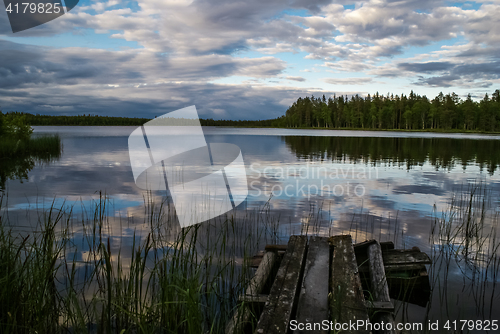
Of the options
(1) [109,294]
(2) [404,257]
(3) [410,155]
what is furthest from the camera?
(3) [410,155]

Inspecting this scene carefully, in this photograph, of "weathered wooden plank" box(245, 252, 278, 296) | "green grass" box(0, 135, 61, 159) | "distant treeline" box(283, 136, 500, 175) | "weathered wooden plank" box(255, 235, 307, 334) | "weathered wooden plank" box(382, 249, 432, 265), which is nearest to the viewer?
"weathered wooden plank" box(255, 235, 307, 334)

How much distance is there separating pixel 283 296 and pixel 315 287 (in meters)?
0.49

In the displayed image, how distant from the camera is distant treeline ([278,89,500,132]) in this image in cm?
9812

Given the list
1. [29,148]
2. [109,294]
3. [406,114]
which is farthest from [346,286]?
[406,114]

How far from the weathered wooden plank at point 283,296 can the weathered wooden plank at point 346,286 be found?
0.44 m

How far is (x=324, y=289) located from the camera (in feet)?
12.8

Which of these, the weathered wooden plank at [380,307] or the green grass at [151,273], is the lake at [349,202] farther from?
the weathered wooden plank at [380,307]

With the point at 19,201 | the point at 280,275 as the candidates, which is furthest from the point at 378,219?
the point at 19,201

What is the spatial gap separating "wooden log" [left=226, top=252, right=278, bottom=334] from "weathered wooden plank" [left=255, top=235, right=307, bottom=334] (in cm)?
17

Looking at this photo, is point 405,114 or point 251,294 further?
point 405,114

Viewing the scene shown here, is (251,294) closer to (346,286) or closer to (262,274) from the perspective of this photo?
(262,274)

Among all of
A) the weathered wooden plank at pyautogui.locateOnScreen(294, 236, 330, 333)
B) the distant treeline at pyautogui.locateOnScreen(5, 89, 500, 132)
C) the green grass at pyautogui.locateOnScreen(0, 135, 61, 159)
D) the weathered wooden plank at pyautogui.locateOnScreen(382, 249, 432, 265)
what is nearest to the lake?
the weathered wooden plank at pyautogui.locateOnScreen(382, 249, 432, 265)

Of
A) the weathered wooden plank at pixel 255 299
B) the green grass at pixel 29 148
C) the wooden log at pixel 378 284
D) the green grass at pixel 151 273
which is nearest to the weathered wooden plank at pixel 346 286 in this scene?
the wooden log at pixel 378 284

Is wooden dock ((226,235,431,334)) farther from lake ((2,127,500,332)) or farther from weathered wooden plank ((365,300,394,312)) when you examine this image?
lake ((2,127,500,332))
